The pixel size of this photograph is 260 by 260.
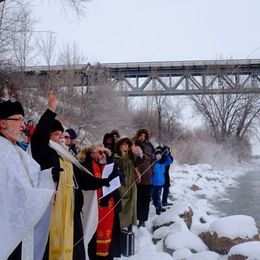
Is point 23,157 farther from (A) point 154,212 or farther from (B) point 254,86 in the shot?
(B) point 254,86

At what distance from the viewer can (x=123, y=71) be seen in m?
42.1

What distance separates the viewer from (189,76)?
4144 cm

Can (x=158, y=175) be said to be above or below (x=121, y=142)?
below

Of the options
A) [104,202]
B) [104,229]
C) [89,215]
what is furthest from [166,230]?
[89,215]

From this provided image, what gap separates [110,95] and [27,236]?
24950mm

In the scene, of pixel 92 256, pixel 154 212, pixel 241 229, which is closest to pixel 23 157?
pixel 92 256

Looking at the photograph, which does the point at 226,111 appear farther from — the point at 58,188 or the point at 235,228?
the point at 58,188

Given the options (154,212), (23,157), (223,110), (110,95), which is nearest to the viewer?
(23,157)

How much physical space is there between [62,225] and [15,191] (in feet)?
2.70

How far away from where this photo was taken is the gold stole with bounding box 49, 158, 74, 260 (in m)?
3.73

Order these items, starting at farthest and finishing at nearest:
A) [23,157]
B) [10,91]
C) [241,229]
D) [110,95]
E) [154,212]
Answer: [110,95] → [10,91] → [154,212] → [241,229] → [23,157]

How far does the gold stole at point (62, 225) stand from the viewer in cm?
373

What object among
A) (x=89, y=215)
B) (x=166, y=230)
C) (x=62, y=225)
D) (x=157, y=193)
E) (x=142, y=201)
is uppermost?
(x=62, y=225)

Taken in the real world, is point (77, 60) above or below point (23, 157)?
above
